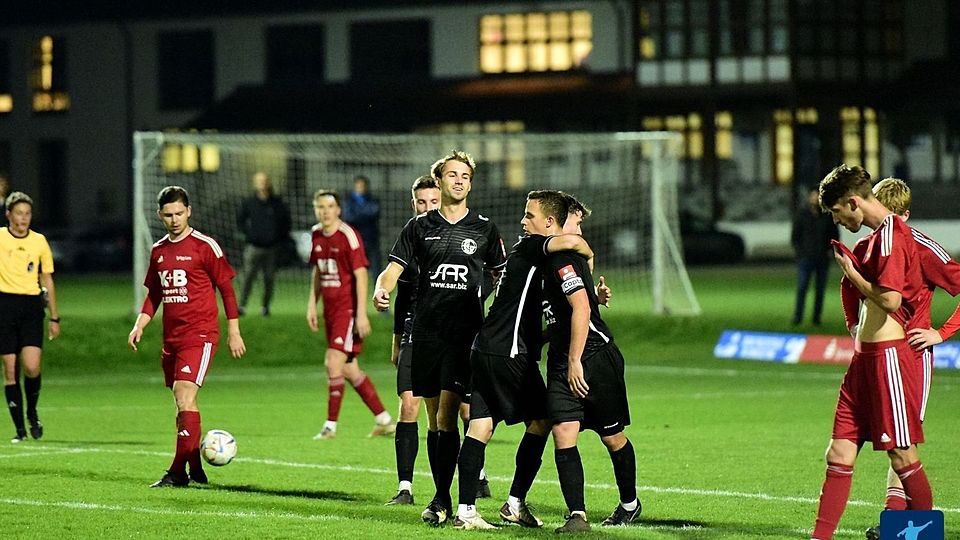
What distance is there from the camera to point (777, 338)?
23203mm

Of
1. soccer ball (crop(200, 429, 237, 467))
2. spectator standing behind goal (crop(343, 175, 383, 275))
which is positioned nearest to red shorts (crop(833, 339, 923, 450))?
soccer ball (crop(200, 429, 237, 467))

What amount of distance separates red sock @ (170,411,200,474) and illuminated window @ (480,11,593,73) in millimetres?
46717

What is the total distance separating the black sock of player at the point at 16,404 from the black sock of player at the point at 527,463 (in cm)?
658

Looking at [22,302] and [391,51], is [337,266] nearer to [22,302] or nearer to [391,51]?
[22,302]

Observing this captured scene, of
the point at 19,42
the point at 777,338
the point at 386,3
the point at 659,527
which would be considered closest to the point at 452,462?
the point at 659,527

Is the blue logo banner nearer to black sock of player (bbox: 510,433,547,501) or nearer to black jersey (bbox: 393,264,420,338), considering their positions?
black sock of player (bbox: 510,433,547,501)

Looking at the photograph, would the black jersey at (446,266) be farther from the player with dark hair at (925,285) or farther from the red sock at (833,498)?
the red sock at (833,498)

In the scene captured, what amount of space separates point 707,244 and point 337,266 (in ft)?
113

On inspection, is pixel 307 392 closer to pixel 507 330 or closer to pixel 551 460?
pixel 551 460

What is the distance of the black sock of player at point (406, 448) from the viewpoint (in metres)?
10.7

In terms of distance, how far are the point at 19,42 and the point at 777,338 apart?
4845cm

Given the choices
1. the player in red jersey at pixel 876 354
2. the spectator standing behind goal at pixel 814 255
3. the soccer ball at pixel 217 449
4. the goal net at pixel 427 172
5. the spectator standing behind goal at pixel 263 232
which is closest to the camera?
the player in red jersey at pixel 876 354

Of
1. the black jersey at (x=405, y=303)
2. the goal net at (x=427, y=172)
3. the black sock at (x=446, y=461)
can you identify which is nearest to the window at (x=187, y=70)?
the goal net at (x=427, y=172)

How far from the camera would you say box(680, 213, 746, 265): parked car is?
4834 centimetres
